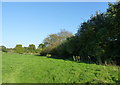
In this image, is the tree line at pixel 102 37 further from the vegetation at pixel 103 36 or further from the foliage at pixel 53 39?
the foliage at pixel 53 39

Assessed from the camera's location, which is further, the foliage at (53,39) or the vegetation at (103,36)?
the foliage at (53,39)

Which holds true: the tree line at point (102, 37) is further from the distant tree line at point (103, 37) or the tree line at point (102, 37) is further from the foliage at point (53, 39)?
the foliage at point (53, 39)

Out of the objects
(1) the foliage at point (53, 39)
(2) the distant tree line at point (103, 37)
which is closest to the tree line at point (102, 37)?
(2) the distant tree line at point (103, 37)

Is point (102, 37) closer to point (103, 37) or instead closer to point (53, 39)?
point (103, 37)

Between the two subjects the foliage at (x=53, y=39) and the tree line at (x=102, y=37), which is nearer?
the tree line at (x=102, y=37)

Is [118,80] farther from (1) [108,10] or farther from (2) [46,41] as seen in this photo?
(2) [46,41]

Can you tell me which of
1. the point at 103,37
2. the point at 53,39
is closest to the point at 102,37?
the point at 103,37

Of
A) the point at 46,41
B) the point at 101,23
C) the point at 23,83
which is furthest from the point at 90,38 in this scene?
the point at 46,41

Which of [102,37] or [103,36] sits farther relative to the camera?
[102,37]

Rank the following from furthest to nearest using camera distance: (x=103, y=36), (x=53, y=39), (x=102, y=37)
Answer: (x=53, y=39) < (x=102, y=37) < (x=103, y=36)

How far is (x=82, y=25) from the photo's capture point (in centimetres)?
2117

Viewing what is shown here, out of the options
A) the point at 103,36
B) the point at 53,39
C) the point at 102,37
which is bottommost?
the point at 102,37

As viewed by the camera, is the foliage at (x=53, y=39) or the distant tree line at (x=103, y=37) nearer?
the distant tree line at (x=103, y=37)

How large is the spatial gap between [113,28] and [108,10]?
2.60 meters
